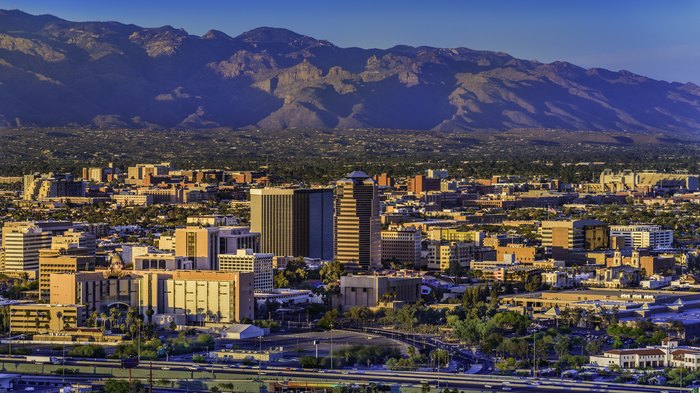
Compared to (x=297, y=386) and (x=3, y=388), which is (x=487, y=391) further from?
(x=3, y=388)

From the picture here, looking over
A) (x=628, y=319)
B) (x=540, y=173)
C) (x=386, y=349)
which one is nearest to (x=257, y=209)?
(x=628, y=319)

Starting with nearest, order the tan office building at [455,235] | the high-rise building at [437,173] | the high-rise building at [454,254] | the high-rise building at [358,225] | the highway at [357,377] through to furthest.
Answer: the highway at [357,377], the high-rise building at [358,225], the high-rise building at [454,254], the tan office building at [455,235], the high-rise building at [437,173]

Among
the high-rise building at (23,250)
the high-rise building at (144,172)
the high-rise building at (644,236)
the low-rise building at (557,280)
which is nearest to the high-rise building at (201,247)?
the high-rise building at (23,250)

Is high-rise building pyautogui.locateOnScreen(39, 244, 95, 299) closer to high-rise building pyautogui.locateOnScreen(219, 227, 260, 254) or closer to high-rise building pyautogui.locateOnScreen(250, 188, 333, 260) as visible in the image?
high-rise building pyautogui.locateOnScreen(219, 227, 260, 254)

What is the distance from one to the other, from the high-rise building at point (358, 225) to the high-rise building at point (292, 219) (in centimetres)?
239

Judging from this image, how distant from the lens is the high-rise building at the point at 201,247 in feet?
258

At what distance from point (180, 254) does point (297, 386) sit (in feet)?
98.1

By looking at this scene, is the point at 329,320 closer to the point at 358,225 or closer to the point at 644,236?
the point at 358,225

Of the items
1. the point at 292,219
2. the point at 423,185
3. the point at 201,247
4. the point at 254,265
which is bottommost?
the point at 254,265

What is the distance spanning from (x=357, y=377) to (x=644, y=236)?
48695mm

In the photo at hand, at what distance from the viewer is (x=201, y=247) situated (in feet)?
259

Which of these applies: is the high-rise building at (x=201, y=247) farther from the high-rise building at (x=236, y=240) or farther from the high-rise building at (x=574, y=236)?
the high-rise building at (x=574, y=236)

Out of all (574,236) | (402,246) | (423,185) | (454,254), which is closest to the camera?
(454,254)

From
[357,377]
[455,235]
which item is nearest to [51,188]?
[455,235]
